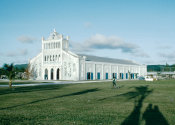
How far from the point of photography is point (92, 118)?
838cm

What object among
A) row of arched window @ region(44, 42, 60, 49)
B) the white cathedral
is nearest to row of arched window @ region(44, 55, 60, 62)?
the white cathedral

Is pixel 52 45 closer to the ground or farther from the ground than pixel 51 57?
farther from the ground

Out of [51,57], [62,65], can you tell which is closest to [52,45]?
[51,57]

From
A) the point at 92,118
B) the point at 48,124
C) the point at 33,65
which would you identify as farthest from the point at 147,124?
the point at 33,65

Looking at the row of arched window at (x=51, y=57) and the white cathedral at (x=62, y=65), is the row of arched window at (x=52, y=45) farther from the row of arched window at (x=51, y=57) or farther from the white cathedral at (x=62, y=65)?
the row of arched window at (x=51, y=57)

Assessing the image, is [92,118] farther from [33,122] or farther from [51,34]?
[51,34]

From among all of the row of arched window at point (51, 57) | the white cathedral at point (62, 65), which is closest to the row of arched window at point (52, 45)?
the white cathedral at point (62, 65)

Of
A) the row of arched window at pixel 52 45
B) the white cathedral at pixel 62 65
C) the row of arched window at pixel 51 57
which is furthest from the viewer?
the row of arched window at pixel 52 45

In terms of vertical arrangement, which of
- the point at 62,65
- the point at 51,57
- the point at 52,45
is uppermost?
the point at 52,45

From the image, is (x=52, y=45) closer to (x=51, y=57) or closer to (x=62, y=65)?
(x=51, y=57)

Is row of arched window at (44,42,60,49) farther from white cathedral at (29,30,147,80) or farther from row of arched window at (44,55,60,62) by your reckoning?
row of arched window at (44,55,60,62)

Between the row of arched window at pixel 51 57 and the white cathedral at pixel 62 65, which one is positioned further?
the row of arched window at pixel 51 57

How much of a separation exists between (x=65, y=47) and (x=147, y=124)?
5639 centimetres

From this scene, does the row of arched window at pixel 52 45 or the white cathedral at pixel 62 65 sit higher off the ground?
the row of arched window at pixel 52 45
